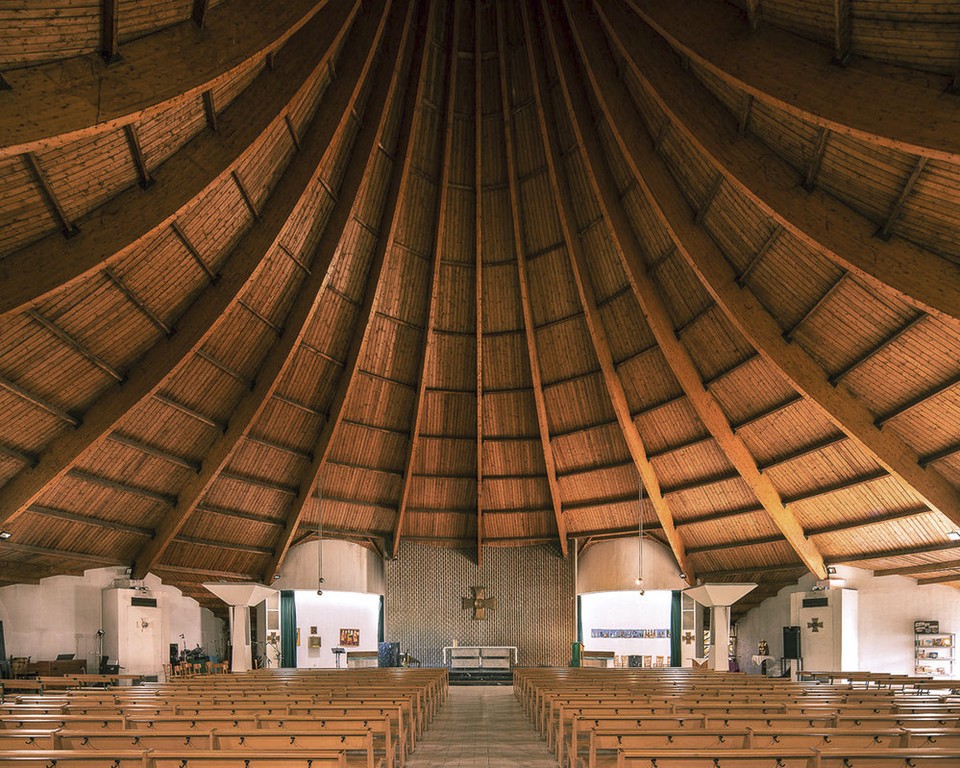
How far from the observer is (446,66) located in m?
19.1

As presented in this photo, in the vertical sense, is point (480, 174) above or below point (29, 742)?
above

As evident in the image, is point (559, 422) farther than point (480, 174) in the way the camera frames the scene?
Yes

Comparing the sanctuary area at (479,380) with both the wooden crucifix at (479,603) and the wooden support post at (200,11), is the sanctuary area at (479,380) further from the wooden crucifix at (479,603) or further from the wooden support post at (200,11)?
the wooden crucifix at (479,603)

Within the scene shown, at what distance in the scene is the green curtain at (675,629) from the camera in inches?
1212

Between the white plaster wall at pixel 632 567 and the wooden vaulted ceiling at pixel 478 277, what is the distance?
111 centimetres

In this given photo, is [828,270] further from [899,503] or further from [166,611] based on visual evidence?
[166,611]

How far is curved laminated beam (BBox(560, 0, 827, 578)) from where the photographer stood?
55.8 feet

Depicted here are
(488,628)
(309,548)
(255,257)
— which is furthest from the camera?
(488,628)

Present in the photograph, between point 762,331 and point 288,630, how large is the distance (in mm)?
20646

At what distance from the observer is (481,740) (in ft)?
47.2

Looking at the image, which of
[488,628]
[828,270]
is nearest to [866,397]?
[828,270]

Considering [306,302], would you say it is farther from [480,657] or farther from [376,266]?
[480,657]

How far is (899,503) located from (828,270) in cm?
772

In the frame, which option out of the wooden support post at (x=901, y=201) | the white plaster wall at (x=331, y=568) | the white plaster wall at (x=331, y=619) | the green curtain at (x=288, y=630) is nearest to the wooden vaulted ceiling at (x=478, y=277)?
the wooden support post at (x=901, y=201)
